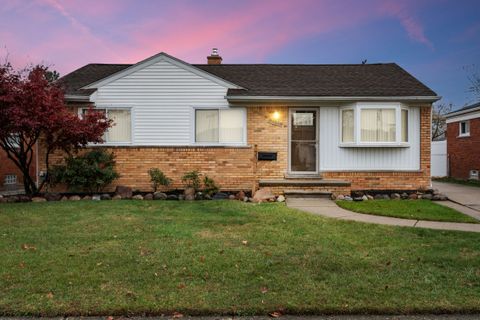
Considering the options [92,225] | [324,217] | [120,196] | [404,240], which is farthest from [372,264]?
[120,196]

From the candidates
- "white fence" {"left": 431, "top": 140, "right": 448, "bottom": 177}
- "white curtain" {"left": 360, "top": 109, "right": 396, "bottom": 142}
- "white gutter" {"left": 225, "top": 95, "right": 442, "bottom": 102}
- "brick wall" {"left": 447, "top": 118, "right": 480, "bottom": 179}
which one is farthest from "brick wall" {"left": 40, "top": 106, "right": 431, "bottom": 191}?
"white fence" {"left": 431, "top": 140, "right": 448, "bottom": 177}

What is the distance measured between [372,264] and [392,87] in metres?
8.81

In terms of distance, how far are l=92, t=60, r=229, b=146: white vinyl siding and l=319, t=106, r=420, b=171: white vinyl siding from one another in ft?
12.2

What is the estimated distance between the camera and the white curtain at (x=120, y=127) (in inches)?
483

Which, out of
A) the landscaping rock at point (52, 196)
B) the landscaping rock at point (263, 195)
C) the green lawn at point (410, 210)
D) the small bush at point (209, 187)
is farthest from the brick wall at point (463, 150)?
→ the landscaping rock at point (52, 196)

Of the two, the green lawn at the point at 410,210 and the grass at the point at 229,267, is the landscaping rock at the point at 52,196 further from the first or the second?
the green lawn at the point at 410,210

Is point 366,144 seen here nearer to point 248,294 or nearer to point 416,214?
point 416,214

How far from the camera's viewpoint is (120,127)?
40.3 ft

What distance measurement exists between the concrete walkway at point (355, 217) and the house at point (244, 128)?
56.4 inches

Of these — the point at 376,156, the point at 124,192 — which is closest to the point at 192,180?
the point at 124,192

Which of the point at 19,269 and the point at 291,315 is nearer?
the point at 291,315

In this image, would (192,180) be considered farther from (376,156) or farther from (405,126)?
(405,126)

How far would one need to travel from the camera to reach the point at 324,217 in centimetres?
837

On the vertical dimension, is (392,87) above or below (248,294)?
above
